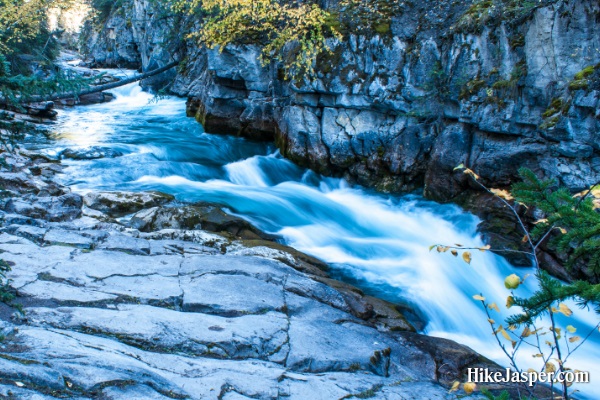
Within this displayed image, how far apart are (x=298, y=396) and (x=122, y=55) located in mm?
31378

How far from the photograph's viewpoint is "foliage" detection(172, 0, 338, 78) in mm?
10867

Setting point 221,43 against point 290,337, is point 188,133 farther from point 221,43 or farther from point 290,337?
point 290,337

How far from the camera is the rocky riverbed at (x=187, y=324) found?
10.1 ft

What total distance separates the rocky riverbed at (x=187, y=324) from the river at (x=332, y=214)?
3.87 feet

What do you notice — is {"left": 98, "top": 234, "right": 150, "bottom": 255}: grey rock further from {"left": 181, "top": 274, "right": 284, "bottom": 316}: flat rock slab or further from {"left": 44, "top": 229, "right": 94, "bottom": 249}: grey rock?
{"left": 181, "top": 274, "right": 284, "bottom": 316}: flat rock slab

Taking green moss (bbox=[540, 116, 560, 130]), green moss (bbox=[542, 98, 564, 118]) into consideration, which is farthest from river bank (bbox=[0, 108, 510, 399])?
green moss (bbox=[542, 98, 564, 118])

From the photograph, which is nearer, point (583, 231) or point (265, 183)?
point (583, 231)

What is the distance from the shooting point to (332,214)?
32.4 feet

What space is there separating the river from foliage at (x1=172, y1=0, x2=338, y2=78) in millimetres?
2714

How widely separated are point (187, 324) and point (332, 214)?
238 inches

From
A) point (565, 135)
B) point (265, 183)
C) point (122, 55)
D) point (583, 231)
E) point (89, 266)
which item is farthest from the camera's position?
point (122, 55)

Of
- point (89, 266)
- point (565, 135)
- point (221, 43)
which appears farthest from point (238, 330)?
point (221, 43)

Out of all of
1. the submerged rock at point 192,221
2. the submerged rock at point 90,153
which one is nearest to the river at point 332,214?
the submerged rock at point 90,153

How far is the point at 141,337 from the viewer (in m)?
3.82
